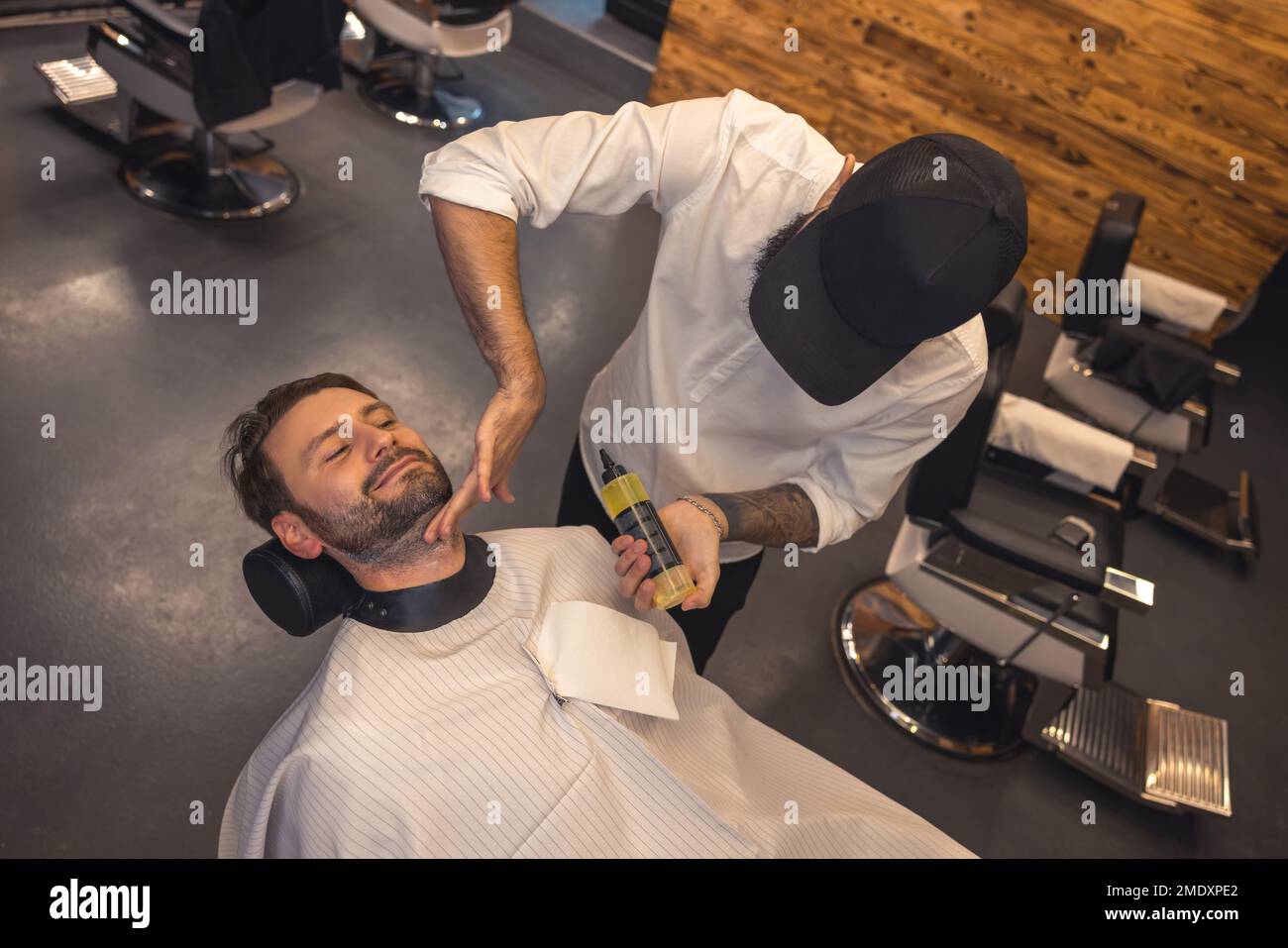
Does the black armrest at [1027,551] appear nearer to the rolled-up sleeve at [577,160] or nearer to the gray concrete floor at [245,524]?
the gray concrete floor at [245,524]

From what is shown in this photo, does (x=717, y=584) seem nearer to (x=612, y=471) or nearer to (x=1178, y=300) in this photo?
(x=612, y=471)

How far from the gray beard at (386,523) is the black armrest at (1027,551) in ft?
4.41

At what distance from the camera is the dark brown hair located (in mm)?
1616

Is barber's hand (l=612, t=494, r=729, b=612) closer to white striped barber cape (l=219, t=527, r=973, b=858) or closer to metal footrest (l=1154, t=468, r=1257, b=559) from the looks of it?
white striped barber cape (l=219, t=527, r=973, b=858)

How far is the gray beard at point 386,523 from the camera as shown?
5.14ft

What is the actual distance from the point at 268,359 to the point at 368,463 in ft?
6.02

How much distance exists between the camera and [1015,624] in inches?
99.2

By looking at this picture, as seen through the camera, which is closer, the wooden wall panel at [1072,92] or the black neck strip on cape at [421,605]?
the black neck strip on cape at [421,605]

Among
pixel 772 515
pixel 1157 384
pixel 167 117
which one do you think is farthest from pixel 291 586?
pixel 167 117

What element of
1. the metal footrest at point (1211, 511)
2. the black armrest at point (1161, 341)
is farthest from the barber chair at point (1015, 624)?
the metal footrest at point (1211, 511)

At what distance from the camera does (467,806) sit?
147 centimetres

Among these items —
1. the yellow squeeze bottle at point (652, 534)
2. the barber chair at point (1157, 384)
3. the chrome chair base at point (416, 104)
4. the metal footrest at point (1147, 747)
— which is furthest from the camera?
the chrome chair base at point (416, 104)
